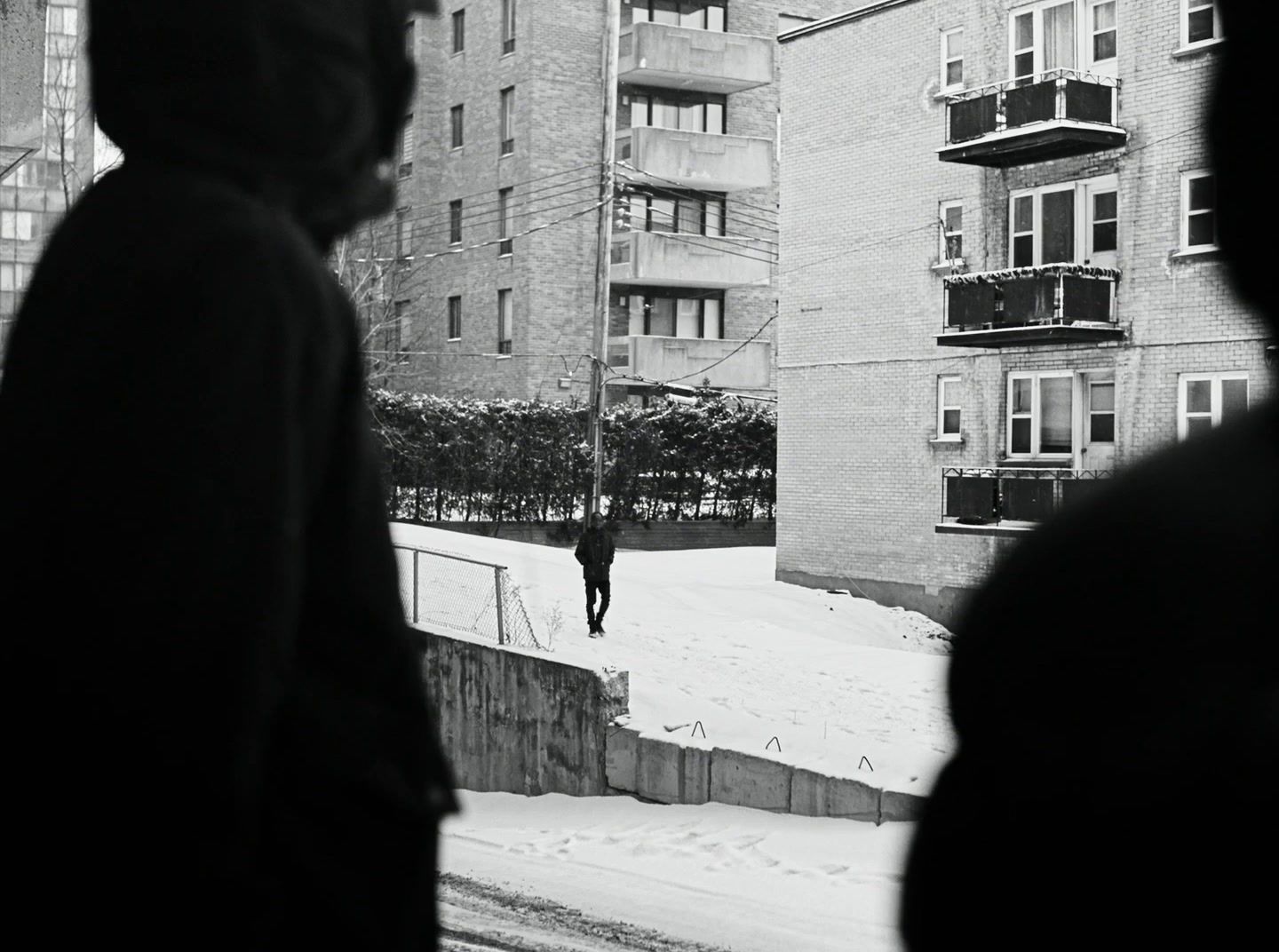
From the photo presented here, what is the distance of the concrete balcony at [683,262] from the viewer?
44969 mm

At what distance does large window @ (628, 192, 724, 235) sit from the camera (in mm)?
46125

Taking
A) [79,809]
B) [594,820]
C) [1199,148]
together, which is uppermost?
[1199,148]

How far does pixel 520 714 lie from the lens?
17.7m

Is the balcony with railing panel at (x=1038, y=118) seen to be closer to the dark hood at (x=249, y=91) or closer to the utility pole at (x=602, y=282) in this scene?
the utility pole at (x=602, y=282)

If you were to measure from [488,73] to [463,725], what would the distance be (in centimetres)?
3192

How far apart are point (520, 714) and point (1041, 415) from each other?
555 inches

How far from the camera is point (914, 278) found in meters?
30.8

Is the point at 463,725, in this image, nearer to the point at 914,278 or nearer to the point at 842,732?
the point at 842,732

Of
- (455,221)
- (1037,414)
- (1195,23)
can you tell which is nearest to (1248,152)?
(1195,23)

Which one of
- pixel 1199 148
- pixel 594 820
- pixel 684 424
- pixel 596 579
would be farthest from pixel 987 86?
pixel 1199 148

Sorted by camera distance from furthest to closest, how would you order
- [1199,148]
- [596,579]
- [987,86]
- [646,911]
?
[987,86]
[596,579]
[646,911]
[1199,148]

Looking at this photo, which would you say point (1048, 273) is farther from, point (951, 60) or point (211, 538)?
point (211, 538)

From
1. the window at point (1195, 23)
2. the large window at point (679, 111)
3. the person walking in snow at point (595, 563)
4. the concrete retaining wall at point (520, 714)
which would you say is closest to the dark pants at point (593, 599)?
the person walking in snow at point (595, 563)

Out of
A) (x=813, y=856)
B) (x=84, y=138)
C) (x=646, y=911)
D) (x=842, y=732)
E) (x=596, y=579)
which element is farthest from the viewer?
(x=84, y=138)
